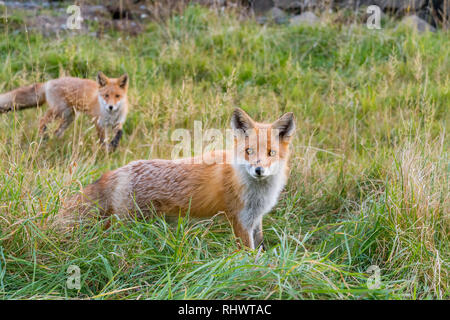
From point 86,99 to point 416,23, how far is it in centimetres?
517

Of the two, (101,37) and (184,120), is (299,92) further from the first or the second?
(101,37)

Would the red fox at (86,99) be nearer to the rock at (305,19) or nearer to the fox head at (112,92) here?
the fox head at (112,92)

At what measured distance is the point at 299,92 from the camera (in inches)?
232

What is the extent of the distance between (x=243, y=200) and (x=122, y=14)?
6.40m

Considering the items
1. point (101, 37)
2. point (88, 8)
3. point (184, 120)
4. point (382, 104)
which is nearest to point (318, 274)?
point (184, 120)

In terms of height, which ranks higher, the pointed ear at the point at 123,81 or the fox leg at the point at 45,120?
the pointed ear at the point at 123,81

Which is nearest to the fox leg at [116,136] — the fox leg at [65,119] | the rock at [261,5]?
the fox leg at [65,119]

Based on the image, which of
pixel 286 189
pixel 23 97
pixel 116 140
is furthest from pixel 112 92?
pixel 286 189

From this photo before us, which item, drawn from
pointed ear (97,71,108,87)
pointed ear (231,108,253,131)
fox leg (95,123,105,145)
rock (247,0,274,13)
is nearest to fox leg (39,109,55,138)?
fox leg (95,123,105,145)

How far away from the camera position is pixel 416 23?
7.12 metres

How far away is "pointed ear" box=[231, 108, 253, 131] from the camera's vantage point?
3.16m

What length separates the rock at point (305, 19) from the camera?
7.41 m

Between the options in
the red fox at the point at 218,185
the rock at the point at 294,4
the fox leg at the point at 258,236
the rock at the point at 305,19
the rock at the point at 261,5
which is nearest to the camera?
the red fox at the point at 218,185

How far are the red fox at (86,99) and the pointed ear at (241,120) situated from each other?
2.83 m
